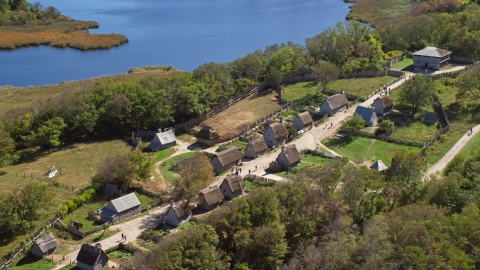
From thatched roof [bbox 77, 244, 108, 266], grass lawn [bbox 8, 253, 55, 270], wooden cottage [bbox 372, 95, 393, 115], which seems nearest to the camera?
thatched roof [bbox 77, 244, 108, 266]

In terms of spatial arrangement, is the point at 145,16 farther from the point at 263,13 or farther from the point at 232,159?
the point at 232,159

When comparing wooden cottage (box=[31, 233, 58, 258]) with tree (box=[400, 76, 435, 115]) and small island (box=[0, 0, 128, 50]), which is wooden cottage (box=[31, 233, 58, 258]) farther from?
small island (box=[0, 0, 128, 50])

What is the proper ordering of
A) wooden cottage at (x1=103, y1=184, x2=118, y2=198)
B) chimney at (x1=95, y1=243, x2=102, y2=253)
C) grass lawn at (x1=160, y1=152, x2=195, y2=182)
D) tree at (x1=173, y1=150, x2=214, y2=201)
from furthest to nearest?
grass lawn at (x1=160, y1=152, x2=195, y2=182) < wooden cottage at (x1=103, y1=184, x2=118, y2=198) < tree at (x1=173, y1=150, x2=214, y2=201) < chimney at (x1=95, y1=243, x2=102, y2=253)

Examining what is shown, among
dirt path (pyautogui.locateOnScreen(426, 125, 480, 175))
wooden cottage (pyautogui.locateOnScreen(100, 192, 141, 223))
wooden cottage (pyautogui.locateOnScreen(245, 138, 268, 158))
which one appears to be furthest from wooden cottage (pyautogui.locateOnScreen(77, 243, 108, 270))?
dirt path (pyautogui.locateOnScreen(426, 125, 480, 175))

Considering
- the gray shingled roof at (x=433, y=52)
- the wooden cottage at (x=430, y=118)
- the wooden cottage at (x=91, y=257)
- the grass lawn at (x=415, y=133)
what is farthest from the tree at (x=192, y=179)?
the gray shingled roof at (x=433, y=52)

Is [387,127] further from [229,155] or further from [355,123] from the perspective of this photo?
[229,155]

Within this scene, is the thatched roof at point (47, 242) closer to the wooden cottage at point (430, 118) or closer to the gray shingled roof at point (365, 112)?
the gray shingled roof at point (365, 112)

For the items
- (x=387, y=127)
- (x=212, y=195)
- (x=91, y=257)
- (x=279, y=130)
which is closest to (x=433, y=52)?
(x=387, y=127)
